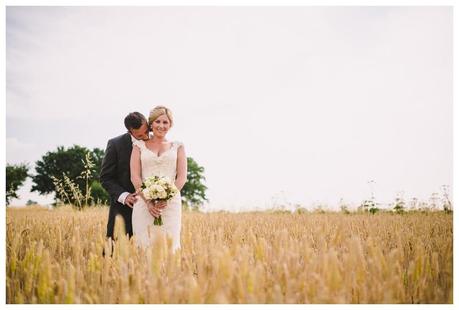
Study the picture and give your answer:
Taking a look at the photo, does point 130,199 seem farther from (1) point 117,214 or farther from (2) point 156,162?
(2) point 156,162

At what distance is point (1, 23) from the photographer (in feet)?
13.4

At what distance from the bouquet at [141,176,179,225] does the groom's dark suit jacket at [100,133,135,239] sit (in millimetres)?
493

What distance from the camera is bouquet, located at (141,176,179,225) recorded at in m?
4.27

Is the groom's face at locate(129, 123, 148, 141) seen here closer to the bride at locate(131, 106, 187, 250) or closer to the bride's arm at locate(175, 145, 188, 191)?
the bride at locate(131, 106, 187, 250)

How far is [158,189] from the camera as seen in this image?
4.27 meters

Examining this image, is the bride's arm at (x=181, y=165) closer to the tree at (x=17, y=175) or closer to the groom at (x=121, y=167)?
the groom at (x=121, y=167)

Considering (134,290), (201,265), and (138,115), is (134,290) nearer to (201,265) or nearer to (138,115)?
(201,265)

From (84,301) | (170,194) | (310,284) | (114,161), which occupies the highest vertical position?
(114,161)

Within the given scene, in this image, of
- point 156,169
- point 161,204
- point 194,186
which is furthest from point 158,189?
point 194,186

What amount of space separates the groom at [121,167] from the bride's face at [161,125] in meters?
0.21

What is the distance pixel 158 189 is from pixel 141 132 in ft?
3.14

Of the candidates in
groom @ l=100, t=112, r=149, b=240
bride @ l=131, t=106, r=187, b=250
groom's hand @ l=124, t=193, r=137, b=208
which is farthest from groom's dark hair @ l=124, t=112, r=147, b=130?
groom's hand @ l=124, t=193, r=137, b=208

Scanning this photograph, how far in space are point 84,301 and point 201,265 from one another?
2.95 ft
